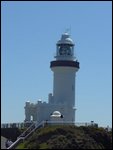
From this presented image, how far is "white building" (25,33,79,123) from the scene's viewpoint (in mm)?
56938

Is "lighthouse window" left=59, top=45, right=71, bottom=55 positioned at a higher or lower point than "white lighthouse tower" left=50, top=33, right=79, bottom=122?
higher

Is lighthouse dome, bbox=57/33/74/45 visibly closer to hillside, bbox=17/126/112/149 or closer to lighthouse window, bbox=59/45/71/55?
lighthouse window, bbox=59/45/71/55

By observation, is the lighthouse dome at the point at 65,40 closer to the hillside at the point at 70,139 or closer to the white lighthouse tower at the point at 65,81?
the white lighthouse tower at the point at 65,81

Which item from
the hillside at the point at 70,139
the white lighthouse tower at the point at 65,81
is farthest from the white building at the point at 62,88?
the hillside at the point at 70,139

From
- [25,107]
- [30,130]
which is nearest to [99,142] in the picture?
[30,130]

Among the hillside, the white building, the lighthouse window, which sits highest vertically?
the lighthouse window

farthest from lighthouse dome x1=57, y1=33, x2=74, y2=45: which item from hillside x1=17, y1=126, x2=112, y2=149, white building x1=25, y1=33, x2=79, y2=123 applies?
hillside x1=17, y1=126, x2=112, y2=149

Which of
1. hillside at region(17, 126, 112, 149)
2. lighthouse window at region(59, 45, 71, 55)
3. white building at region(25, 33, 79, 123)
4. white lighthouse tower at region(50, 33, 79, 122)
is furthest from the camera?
lighthouse window at region(59, 45, 71, 55)

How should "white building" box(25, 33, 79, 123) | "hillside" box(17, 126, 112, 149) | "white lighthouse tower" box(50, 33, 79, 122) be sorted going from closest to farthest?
1. "hillside" box(17, 126, 112, 149)
2. "white building" box(25, 33, 79, 123)
3. "white lighthouse tower" box(50, 33, 79, 122)

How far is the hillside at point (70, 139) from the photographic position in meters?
41.8

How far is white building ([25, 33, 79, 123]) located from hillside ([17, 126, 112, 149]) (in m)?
9.97

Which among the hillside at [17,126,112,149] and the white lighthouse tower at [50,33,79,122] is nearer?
the hillside at [17,126,112,149]

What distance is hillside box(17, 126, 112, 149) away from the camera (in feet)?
137

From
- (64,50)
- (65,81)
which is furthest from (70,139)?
(64,50)
